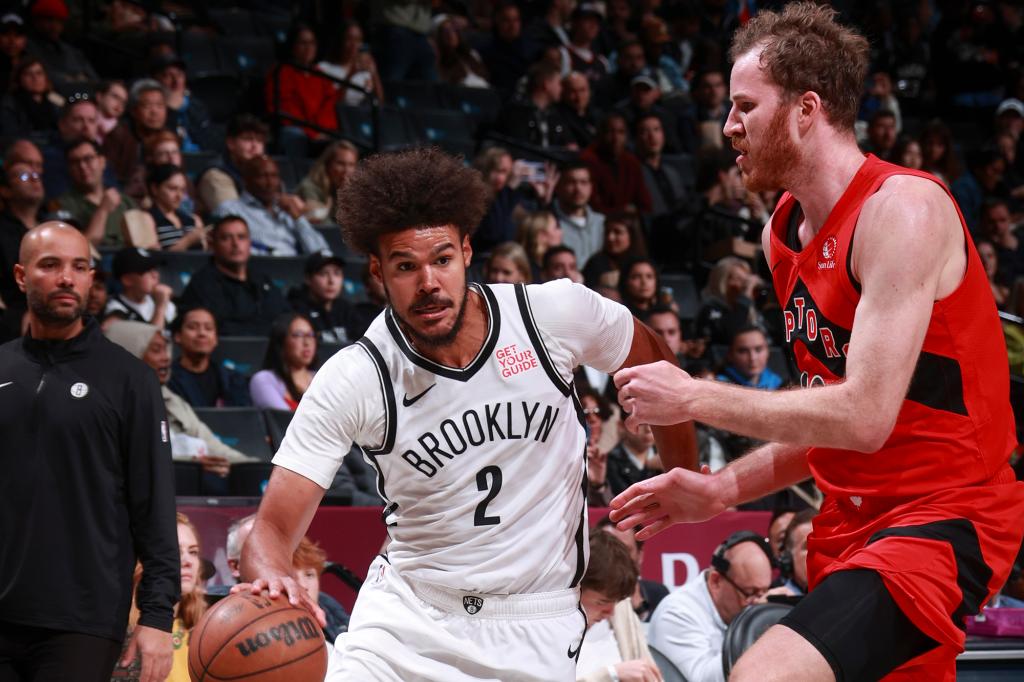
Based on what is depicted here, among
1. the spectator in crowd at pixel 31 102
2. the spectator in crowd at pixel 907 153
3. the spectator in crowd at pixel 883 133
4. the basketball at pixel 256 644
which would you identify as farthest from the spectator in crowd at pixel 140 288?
the spectator in crowd at pixel 883 133

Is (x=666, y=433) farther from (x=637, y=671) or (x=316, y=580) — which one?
(x=316, y=580)

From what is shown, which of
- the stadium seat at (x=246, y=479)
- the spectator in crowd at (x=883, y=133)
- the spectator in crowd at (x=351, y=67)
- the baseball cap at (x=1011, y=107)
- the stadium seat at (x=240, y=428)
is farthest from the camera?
the baseball cap at (x=1011, y=107)

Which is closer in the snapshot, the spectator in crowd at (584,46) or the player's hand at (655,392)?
the player's hand at (655,392)

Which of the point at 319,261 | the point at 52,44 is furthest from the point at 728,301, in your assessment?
the point at 52,44

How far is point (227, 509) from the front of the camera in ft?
21.7

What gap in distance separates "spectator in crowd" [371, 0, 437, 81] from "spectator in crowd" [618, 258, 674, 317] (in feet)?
14.4

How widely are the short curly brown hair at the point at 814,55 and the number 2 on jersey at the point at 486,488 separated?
1.32 meters

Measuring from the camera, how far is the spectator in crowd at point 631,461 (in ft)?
26.8

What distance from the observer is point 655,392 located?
10.4 ft

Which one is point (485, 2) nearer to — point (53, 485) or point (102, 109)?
point (102, 109)

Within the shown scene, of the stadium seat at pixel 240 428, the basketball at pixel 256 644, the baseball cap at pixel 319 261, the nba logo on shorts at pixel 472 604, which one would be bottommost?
the stadium seat at pixel 240 428

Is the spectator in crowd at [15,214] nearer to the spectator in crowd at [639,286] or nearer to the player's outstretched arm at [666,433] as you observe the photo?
the spectator in crowd at [639,286]

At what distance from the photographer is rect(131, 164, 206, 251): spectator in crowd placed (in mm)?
9742

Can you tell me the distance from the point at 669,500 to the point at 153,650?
221 centimetres
